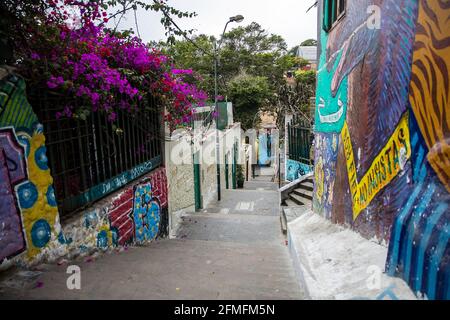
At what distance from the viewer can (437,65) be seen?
2.87m

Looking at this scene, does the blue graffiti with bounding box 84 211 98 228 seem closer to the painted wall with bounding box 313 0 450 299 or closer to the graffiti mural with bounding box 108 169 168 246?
the graffiti mural with bounding box 108 169 168 246

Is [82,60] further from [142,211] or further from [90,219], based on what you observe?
[142,211]

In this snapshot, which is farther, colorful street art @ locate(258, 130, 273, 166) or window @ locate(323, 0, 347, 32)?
colorful street art @ locate(258, 130, 273, 166)

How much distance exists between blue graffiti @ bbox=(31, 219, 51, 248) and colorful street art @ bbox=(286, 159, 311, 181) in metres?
12.1

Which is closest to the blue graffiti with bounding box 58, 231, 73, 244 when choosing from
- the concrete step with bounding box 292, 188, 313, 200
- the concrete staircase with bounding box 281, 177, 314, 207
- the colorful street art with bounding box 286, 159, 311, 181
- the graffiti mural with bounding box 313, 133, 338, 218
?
the graffiti mural with bounding box 313, 133, 338, 218

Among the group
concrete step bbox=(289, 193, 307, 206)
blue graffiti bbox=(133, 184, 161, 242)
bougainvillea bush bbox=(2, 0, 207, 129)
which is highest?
bougainvillea bush bbox=(2, 0, 207, 129)

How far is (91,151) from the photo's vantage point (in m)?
4.94

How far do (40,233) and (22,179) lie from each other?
0.64 m

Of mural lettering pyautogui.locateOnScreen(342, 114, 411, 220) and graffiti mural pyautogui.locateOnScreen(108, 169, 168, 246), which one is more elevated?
mural lettering pyautogui.locateOnScreen(342, 114, 411, 220)

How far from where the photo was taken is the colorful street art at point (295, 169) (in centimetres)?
1498

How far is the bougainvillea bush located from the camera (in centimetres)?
379
